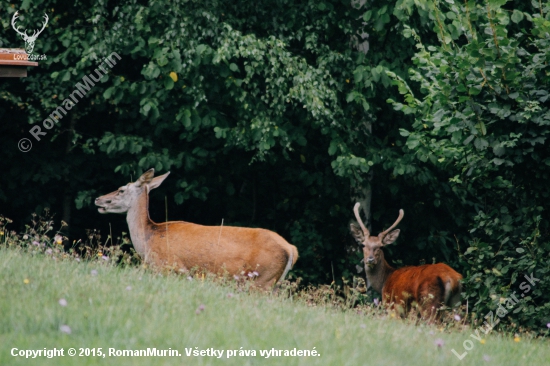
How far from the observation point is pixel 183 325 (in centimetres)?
523

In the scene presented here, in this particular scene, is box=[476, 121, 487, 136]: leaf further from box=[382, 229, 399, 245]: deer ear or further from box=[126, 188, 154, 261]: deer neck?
box=[126, 188, 154, 261]: deer neck

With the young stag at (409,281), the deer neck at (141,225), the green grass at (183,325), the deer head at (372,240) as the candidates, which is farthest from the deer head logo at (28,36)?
the young stag at (409,281)

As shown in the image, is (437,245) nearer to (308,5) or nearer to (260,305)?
(308,5)

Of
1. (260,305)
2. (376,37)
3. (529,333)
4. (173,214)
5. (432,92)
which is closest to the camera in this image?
(260,305)

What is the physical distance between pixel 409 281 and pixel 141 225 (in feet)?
10.6

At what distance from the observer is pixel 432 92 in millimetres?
8430

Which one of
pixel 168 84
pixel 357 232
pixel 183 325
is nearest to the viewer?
pixel 183 325

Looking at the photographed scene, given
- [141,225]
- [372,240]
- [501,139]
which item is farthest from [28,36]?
[501,139]

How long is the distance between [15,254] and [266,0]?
17.8ft

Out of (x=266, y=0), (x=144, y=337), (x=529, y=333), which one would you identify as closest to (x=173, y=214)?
(x=266, y=0)

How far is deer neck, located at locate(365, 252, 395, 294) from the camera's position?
1084cm

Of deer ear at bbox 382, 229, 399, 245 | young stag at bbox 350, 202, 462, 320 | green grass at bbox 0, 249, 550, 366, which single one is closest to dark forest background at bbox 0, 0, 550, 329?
young stag at bbox 350, 202, 462, 320

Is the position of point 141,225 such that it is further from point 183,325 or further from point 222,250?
point 183,325

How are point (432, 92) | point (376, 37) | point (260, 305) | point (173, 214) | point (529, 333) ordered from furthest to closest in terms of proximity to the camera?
point (173, 214), point (376, 37), point (432, 92), point (529, 333), point (260, 305)
